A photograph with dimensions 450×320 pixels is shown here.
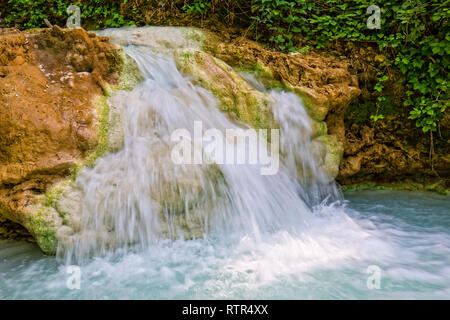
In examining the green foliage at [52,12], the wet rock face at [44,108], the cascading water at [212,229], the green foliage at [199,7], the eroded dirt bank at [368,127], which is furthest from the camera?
the green foliage at [52,12]

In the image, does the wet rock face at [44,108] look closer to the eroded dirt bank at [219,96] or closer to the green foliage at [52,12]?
the eroded dirt bank at [219,96]

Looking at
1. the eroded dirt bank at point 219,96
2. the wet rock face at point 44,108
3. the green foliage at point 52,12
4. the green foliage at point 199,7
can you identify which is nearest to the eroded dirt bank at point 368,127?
the eroded dirt bank at point 219,96

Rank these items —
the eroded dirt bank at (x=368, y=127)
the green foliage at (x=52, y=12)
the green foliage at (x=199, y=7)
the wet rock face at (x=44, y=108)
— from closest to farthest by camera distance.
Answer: the wet rock face at (x=44, y=108)
the eroded dirt bank at (x=368, y=127)
the green foliage at (x=199, y=7)
the green foliage at (x=52, y=12)

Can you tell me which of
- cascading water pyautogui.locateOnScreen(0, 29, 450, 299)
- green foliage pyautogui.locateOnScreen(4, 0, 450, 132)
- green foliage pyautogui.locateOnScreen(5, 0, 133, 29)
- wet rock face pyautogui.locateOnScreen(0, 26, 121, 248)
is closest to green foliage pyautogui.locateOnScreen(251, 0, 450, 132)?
green foliage pyautogui.locateOnScreen(4, 0, 450, 132)

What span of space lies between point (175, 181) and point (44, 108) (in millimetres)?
1471

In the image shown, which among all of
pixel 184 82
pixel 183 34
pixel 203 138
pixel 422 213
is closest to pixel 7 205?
pixel 203 138

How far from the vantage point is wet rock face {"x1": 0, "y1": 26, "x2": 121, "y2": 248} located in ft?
9.44

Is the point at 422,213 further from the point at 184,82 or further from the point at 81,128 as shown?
the point at 81,128

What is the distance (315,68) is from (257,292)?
3079 mm

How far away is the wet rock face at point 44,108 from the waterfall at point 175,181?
0.29 m

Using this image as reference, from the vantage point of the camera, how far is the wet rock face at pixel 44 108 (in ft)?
9.44

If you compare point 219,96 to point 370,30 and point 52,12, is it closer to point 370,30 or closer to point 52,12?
point 370,30

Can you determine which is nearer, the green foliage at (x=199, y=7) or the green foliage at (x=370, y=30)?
the green foliage at (x=370, y=30)

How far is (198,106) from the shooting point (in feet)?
11.9
